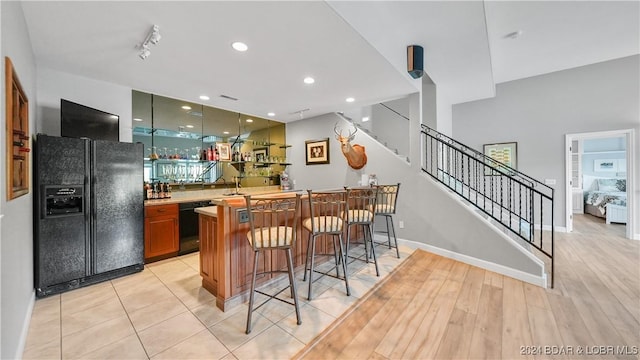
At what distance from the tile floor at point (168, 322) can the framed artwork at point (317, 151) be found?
9.45 ft

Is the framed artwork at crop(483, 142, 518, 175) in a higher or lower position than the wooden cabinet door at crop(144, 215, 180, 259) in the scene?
higher

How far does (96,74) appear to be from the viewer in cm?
297

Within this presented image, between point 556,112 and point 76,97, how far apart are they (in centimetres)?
877

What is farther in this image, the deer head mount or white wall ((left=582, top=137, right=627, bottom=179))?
white wall ((left=582, top=137, right=627, bottom=179))

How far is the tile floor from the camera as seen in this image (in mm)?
1696

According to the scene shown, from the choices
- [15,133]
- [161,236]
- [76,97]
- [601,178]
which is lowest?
[161,236]

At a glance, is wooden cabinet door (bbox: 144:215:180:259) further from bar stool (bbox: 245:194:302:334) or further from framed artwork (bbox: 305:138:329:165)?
framed artwork (bbox: 305:138:329:165)

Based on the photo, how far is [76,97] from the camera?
3.00 m

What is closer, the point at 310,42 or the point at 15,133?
the point at 15,133

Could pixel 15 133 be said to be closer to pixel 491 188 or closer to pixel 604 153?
pixel 491 188

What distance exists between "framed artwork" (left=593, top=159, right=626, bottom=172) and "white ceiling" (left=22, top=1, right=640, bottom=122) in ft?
17.4

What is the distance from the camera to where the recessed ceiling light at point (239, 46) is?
2.30 meters

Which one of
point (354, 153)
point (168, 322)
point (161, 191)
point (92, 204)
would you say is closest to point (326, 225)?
point (168, 322)

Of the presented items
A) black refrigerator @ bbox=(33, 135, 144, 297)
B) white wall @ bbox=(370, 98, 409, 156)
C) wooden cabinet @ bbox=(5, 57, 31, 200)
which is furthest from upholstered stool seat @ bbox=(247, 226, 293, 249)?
white wall @ bbox=(370, 98, 409, 156)
